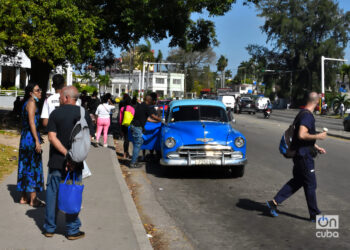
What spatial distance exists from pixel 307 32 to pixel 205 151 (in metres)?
65.4

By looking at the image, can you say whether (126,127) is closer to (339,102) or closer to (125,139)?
(125,139)

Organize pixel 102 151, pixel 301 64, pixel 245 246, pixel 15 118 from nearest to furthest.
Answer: pixel 245 246 < pixel 102 151 < pixel 15 118 < pixel 301 64

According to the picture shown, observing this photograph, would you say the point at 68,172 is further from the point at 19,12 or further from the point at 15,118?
the point at 15,118

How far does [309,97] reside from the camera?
657 centimetres

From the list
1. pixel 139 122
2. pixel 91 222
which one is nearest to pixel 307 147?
pixel 91 222

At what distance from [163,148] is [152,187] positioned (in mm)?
1035

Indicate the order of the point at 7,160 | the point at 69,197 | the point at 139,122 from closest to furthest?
the point at 69,197 < the point at 139,122 < the point at 7,160

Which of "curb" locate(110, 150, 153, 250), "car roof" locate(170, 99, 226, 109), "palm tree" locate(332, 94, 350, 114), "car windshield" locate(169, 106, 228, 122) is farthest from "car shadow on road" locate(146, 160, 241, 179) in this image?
"palm tree" locate(332, 94, 350, 114)

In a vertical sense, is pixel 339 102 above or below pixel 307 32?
below

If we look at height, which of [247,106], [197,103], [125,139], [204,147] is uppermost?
[247,106]

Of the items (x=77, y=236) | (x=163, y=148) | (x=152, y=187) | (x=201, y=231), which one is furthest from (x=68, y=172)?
(x=163, y=148)

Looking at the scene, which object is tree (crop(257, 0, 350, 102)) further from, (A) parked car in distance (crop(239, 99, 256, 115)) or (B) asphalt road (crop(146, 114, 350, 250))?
(B) asphalt road (crop(146, 114, 350, 250))

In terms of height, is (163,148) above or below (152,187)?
above

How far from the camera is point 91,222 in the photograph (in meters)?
6.45
